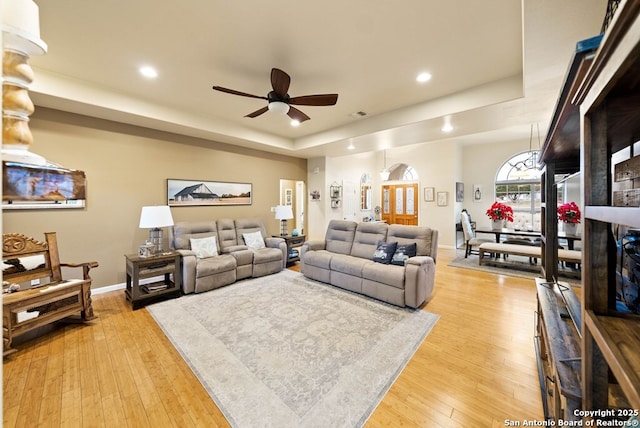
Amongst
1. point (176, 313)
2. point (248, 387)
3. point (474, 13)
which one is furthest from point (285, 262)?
point (474, 13)

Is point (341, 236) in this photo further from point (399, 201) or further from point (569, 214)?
point (399, 201)

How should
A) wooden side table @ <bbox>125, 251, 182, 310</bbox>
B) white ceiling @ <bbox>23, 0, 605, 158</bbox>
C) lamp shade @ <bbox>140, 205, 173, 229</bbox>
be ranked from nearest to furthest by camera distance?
white ceiling @ <bbox>23, 0, 605, 158</bbox>
wooden side table @ <bbox>125, 251, 182, 310</bbox>
lamp shade @ <bbox>140, 205, 173, 229</bbox>

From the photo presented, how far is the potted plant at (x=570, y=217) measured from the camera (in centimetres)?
436

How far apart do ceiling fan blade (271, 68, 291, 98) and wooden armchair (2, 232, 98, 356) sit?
9.49 feet

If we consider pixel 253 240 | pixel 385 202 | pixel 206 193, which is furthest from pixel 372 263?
pixel 385 202

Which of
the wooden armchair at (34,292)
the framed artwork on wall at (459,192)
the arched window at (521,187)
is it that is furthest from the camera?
the framed artwork on wall at (459,192)

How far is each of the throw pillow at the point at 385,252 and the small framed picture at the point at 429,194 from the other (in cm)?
444

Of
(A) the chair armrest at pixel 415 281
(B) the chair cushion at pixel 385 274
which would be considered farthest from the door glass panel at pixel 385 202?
(A) the chair armrest at pixel 415 281

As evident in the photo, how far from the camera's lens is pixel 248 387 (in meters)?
1.91

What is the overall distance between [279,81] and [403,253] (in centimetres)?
258

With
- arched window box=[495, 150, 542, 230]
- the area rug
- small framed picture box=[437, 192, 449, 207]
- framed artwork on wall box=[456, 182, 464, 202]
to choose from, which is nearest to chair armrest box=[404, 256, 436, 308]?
the area rug

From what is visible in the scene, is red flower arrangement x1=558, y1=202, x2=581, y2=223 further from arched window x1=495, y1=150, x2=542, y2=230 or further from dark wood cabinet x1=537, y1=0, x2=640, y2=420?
dark wood cabinet x1=537, y1=0, x2=640, y2=420

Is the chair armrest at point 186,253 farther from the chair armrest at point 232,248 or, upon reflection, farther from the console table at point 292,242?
the console table at point 292,242

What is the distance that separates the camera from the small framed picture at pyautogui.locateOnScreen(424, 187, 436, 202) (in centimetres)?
752
